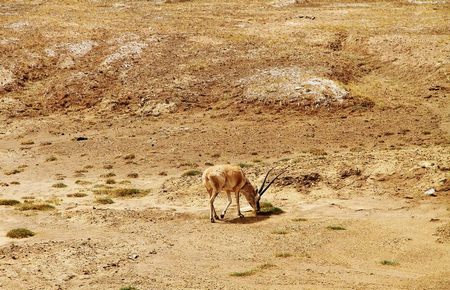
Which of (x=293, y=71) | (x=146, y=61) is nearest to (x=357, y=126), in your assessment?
(x=293, y=71)

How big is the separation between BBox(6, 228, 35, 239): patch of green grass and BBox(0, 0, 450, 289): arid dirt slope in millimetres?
413

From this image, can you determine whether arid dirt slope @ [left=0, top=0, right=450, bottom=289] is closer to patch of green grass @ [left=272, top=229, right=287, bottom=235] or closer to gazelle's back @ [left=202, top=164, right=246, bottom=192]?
patch of green grass @ [left=272, top=229, right=287, bottom=235]

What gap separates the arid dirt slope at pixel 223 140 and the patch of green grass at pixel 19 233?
0.41 meters

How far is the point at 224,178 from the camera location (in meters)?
28.4

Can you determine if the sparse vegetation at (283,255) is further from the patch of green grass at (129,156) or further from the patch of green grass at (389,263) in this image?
the patch of green grass at (129,156)

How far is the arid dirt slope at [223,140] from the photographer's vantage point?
73.3ft

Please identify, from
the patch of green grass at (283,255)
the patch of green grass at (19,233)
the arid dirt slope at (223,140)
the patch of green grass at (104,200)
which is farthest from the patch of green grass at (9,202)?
the patch of green grass at (283,255)

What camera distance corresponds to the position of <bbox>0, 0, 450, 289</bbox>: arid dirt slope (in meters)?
22.3

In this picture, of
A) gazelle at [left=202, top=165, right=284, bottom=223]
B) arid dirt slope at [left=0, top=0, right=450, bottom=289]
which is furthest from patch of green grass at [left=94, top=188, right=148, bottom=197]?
gazelle at [left=202, top=165, right=284, bottom=223]

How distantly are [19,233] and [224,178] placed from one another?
9596mm

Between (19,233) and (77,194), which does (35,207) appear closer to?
(77,194)

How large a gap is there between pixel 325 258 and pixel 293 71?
40.8 meters

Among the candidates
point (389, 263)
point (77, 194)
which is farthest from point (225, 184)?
point (77, 194)

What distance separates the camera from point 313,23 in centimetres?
8056
